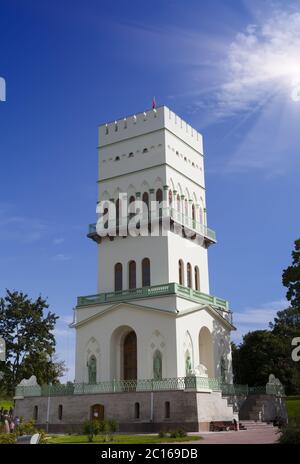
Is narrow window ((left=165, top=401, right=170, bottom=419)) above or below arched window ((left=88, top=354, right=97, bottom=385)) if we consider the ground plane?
below

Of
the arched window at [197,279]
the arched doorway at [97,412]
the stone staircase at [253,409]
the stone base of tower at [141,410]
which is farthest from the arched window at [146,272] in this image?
the stone staircase at [253,409]

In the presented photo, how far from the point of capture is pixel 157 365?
31828 millimetres

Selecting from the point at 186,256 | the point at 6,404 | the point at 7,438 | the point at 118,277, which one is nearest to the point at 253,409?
the point at 186,256

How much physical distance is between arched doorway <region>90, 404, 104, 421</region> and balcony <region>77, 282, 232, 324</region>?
6462 mm

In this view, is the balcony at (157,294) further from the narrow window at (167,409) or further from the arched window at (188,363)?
the narrow window at (167,409)

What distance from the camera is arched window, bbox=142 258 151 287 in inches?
1398

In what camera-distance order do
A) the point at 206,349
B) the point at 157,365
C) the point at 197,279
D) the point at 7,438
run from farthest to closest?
the point at 197,279
the point at 206,349
the point at 157,365
the point at 7,438

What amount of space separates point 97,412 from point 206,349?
8599 millimetres

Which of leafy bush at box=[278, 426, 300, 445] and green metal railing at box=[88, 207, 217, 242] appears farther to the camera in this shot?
green metal railing at box=[88, 207, 217, 242]

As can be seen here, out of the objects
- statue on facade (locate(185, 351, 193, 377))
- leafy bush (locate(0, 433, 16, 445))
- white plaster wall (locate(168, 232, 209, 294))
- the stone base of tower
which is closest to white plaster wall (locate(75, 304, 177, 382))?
statue on facade (locate(185, 351, 193, 377))

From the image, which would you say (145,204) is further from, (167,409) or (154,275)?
(167,409)

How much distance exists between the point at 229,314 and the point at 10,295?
19993 millimetres

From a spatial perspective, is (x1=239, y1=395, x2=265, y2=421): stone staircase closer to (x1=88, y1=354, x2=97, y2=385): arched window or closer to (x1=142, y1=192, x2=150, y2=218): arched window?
(x1=88, y1=354, x2=97, y2=385): arched window
